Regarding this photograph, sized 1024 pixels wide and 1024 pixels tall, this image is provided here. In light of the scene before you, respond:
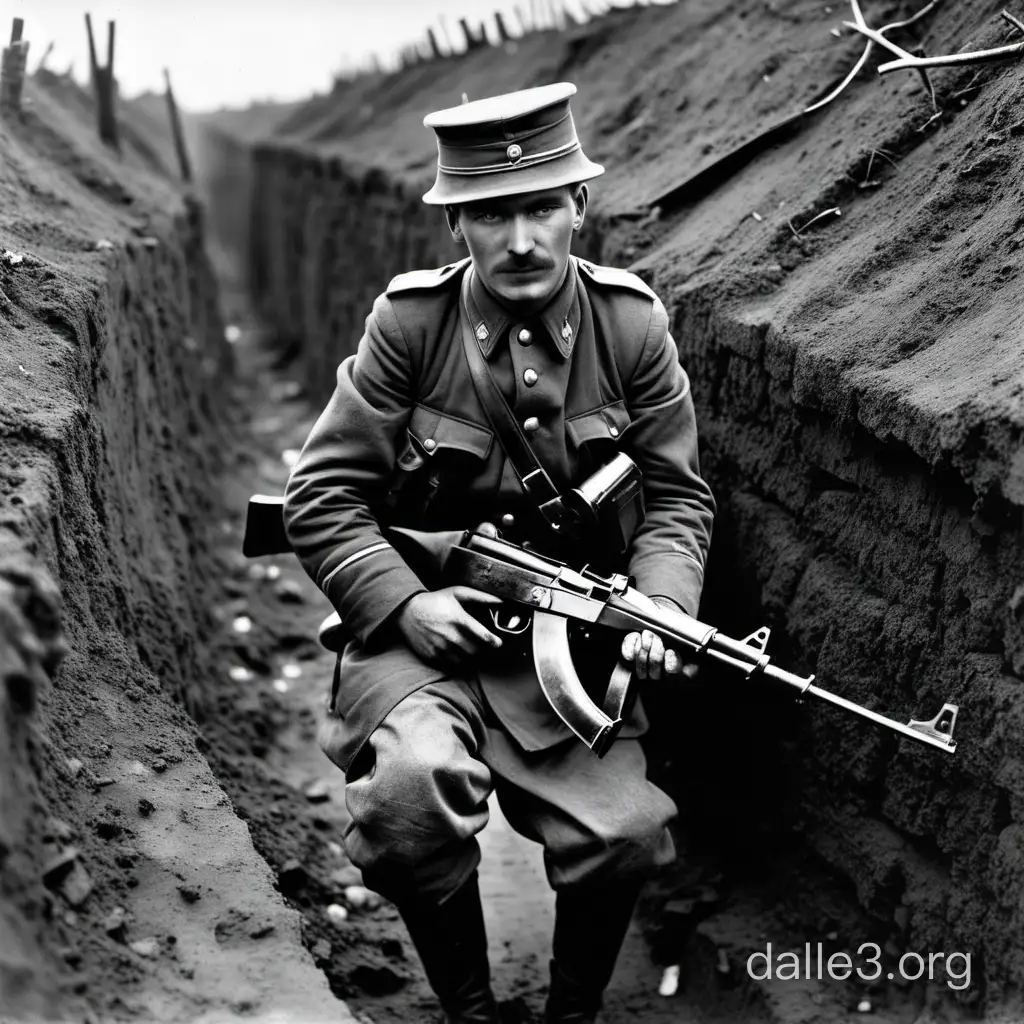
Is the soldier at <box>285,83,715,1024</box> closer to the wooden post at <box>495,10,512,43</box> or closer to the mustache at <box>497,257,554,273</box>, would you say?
the mustache at <box>497,257,554,273</box>

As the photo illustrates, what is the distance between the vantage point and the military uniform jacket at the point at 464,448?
144 inches

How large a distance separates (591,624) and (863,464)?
2.85ft

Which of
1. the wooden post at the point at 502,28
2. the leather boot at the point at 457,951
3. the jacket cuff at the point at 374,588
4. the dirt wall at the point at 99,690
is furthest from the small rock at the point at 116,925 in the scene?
the wooden post at the point at 502,28

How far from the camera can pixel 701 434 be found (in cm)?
471

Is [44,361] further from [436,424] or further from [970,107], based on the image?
[970,107]

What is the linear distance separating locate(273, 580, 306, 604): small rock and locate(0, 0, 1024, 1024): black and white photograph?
1.90 metres

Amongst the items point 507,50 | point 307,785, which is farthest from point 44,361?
point 507,50

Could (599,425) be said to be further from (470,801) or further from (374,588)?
(470,801)

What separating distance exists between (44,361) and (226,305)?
575 inches

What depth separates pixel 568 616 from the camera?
3592 mm

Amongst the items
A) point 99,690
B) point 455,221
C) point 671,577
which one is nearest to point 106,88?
point 455,221

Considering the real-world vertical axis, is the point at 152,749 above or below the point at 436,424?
below

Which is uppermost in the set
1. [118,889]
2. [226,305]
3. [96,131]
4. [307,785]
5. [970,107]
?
[970,107]

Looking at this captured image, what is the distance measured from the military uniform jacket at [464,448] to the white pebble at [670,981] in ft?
3.02
